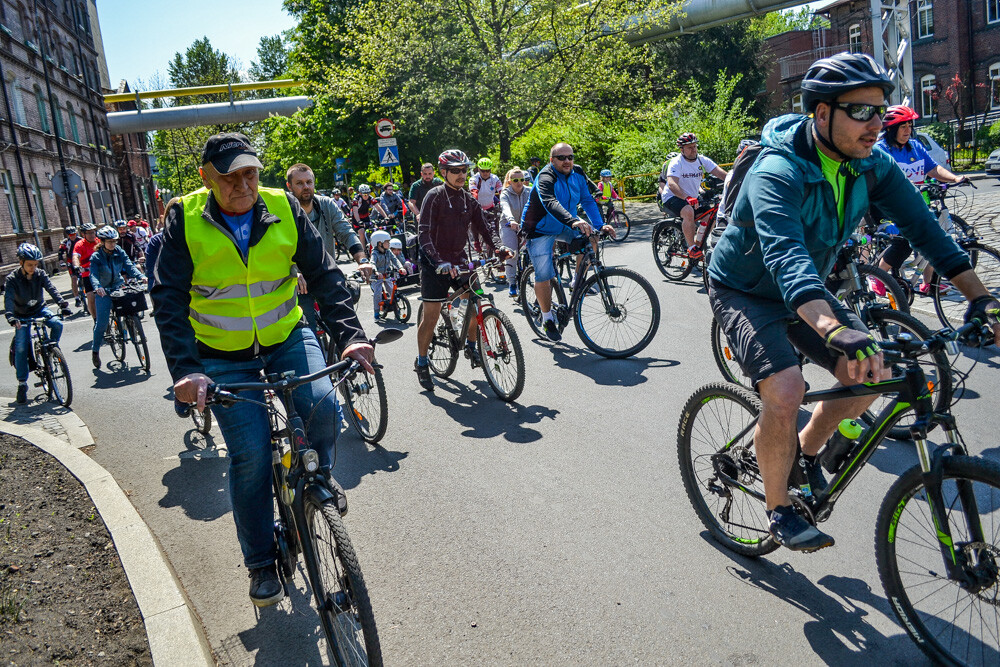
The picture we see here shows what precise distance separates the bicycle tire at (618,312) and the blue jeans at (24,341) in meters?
6.19

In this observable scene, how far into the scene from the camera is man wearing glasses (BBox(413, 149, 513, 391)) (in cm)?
696

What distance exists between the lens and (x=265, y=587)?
3422 millimetres

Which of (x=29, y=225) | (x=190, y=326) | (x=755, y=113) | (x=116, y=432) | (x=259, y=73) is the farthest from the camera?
(x=259, y=73)

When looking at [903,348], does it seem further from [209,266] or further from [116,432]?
[116,432]

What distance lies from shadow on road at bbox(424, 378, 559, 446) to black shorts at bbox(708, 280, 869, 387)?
2681mm

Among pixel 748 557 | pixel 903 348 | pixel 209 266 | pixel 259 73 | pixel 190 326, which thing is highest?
pixel 259 73

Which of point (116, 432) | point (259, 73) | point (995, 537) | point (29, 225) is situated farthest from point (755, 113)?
point (259, 73)

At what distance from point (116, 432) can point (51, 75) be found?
3685 cm

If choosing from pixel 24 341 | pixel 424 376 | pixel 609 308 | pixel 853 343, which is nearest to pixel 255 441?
pixel 853 343

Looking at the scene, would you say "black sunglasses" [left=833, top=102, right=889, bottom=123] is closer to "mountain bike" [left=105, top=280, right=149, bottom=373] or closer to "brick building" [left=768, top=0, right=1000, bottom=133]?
"mountain bike" [left=105, top=280, right=149, bottom=373]

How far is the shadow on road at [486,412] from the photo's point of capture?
240 inches

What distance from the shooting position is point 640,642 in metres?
3.26

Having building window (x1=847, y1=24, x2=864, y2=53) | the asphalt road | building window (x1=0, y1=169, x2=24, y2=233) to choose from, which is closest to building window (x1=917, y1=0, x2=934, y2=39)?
building window (x1=847, y1=24, x2=864, y2=53)

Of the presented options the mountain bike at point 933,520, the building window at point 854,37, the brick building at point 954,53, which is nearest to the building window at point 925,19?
the brick building at point 954,53
